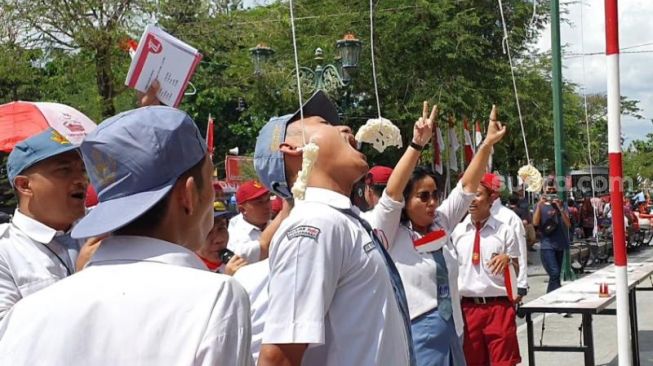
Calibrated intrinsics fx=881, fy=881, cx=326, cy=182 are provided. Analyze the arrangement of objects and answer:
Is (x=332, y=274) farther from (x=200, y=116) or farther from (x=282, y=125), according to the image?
(x=200, y=116)

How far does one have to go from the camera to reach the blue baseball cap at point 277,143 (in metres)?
2.93

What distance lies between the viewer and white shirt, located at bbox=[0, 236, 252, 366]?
4.95ft

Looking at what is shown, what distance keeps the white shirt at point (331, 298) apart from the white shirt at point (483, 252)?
152 inches

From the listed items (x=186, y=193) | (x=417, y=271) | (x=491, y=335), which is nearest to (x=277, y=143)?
(x=186, y=193)

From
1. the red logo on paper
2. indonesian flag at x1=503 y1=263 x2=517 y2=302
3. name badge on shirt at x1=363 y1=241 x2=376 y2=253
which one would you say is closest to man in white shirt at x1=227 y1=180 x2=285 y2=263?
indonesian flag at x1=503 y1=263 x2=517 y2=302

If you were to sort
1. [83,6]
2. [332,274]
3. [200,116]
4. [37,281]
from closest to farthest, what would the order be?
[332,274] → [37,281] → [83,6] → [200,116]

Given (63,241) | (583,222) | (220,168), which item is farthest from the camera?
(220,168)

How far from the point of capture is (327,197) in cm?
272

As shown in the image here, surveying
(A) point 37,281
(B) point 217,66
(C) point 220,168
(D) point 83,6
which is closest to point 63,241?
(A) point 37,281

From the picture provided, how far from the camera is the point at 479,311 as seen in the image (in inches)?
247

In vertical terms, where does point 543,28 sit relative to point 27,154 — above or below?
above

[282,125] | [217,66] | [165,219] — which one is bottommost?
[165,219]

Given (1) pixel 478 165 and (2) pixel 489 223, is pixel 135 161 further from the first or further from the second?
(2) pixel 489 223

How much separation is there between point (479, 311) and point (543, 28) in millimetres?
15971
